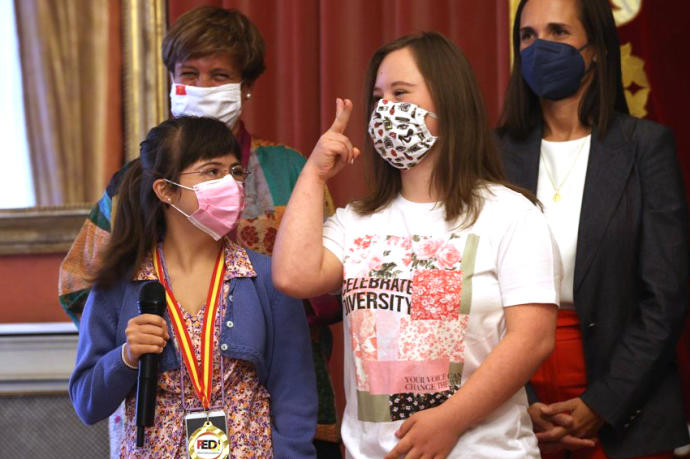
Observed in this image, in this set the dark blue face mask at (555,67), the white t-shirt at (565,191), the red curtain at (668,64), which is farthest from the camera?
the red curtain at (668,64)

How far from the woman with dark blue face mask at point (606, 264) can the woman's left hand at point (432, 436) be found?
55 cm

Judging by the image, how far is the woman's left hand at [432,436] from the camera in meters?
1.85

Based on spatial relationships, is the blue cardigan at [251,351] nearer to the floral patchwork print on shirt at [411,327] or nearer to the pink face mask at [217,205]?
the pink face mask at [217,205]

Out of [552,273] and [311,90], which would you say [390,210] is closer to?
[552,273]

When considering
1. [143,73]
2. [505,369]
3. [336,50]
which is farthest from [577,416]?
[143,73]

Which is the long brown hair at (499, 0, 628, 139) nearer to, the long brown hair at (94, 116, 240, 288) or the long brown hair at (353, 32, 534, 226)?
the long brown hair at (353, 32, 534, 226)

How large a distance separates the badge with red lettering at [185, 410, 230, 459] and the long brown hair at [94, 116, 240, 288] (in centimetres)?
44

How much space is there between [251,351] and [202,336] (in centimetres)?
12

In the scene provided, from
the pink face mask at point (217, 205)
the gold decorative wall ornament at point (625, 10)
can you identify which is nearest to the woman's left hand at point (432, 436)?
the pink face mask at point (217, 205)

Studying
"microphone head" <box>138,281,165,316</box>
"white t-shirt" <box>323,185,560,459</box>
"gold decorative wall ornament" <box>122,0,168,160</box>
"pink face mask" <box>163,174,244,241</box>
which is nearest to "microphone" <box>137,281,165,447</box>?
"microphone head" <box>138,281,165,316</box>

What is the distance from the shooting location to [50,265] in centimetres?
375

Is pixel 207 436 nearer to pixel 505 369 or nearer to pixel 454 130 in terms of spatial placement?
pixel 505 369

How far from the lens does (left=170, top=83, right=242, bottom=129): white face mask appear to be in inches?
103

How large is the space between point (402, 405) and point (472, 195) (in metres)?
0.50
